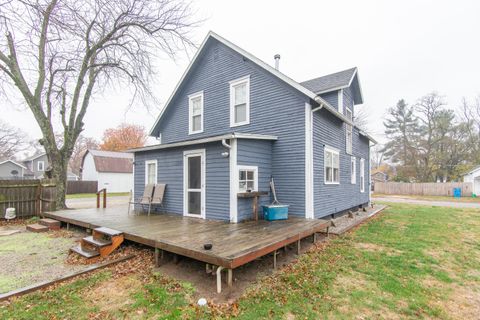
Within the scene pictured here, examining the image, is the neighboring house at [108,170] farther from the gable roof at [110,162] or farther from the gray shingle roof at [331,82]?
the gray shingle roof at [331,82]

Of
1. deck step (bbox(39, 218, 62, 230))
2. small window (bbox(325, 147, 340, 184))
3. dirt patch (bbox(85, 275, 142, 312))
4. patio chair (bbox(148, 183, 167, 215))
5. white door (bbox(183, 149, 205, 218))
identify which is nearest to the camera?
dirt patch (bbox(85, 275, 142, 312))

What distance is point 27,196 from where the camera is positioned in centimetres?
948

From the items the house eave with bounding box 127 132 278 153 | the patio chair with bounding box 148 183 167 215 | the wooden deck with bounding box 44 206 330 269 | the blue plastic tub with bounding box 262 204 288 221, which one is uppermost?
the house eave with bounding box 127 132 278 153

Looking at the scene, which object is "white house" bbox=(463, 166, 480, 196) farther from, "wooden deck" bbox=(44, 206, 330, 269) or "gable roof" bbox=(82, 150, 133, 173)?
"gable roof" bbox=(82, 150, 133, 173)

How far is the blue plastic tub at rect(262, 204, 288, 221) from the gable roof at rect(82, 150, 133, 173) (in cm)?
2436

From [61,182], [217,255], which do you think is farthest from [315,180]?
[61,182]

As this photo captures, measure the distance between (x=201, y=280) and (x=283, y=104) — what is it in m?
5.87

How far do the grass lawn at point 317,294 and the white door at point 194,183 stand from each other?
10.9ft

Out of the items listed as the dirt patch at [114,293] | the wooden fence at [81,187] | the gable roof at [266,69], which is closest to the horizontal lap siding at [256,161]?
the gable roof at [266,69]

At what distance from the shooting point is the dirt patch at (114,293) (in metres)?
3.18

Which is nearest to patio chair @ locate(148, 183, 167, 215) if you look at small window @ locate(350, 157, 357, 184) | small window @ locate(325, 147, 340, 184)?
small window @ locate(325, 147, 340, 184)

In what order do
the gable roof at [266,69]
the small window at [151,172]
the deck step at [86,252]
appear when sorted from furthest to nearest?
the small window at [151,172]
the gable roof at [266,69]
the deck step at [86,252]

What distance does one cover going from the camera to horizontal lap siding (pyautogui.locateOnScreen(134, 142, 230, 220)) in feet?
21.7

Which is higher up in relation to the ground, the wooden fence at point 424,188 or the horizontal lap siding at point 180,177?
the horizontal lap siding at point 180,177
